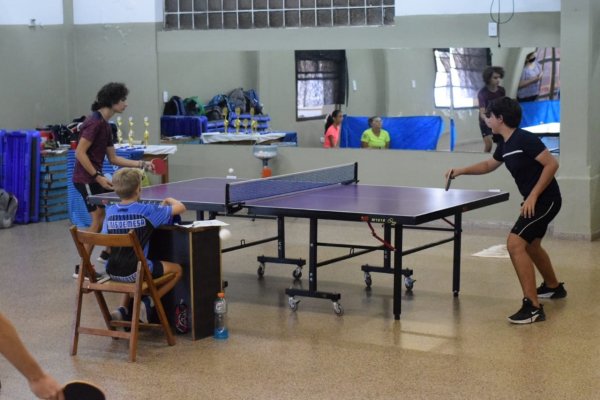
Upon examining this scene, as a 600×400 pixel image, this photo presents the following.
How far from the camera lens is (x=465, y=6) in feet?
37.1

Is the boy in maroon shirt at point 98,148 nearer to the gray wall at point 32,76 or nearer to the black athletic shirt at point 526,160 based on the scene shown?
the black athletic shirt at point 526,160

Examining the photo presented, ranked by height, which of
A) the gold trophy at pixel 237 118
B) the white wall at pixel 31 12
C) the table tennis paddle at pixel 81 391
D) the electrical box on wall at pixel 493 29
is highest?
the white wall at pixel 31 12

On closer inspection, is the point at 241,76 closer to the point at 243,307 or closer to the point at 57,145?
the point at 57,145

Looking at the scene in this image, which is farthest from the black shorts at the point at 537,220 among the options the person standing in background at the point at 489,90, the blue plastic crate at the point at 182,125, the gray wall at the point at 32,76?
the gray wall at the point at 32,76

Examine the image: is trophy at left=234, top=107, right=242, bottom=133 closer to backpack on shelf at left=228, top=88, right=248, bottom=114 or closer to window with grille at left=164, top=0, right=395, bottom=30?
backpack on shelf at left=228, top=88, right=248, bottom=114

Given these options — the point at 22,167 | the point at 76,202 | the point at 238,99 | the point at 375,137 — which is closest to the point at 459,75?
the point at 375,137

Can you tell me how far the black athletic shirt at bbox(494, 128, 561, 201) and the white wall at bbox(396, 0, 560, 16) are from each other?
4.04m

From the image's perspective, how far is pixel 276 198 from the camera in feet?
25.3

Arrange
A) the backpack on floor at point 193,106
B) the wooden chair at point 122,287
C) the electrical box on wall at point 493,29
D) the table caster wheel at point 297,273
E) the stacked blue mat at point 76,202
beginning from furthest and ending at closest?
1. the backpack on floor at point 193,106
2. the stacked blue mat at point 76,202
3. the electrical box on wall at point 493,29
4. the table caster wheel at point 297,273
5. the wooden chair at point 122,287

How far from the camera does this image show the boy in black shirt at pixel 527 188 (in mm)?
7129

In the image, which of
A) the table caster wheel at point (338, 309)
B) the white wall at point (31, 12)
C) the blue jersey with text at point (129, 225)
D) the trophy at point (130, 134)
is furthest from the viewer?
the white wall at point (31, 12)

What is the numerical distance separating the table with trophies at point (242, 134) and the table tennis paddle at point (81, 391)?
336 inches

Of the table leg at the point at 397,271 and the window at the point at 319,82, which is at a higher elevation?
the window at the point at 319,82

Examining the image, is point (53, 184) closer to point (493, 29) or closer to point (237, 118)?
point (237, 118)
